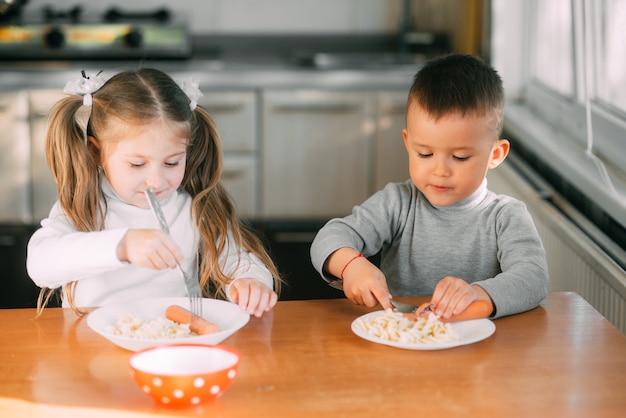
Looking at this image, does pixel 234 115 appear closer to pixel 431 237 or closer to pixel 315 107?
pixel 315 107

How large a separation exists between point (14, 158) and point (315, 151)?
127cm

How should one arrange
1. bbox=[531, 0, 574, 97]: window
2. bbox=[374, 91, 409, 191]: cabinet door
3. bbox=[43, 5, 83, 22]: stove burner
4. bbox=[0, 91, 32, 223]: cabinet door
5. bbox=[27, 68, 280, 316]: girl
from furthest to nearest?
1. bbox=[43, 5, 83, 22]: stove burner
2. bbox=[374, 91, 409, 191]: cabinet door
3. bbox=[0, 91, 32, 223]: cabinet door
4. bbox=[531, 0, 574, 97]: window
5. bbox=[27, 68, 280, 316]: girl

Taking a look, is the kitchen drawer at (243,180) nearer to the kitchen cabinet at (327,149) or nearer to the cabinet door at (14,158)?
the kitchen cabinet at (327,149)

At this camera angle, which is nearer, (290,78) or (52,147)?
(52,147)

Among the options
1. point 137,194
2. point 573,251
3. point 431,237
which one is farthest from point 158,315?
point 573,251

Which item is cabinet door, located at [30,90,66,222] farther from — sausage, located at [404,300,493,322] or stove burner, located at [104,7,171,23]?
sausage, located at [404,300,493,322]

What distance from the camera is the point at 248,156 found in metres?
3.95

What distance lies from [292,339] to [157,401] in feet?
0.95

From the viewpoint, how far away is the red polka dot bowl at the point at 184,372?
105 centimetres

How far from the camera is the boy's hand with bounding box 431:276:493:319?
1.39m

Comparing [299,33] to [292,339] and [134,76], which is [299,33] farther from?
[292,339]

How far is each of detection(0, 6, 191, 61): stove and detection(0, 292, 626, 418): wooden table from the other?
2664mm

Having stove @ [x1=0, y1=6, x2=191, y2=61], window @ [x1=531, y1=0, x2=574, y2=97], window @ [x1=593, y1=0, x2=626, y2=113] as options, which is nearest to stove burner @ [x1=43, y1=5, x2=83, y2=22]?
stove @ [x1=0, y1=6, x2=191, y2=61]

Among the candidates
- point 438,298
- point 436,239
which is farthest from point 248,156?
point 438,298
